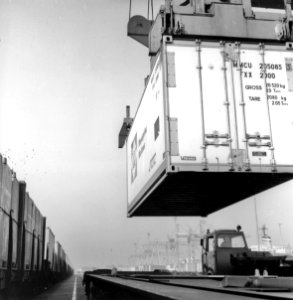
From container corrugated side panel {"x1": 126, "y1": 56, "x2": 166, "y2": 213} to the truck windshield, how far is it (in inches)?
85.3

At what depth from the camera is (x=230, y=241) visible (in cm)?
1014

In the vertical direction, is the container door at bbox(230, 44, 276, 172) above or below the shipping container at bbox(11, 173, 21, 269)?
above

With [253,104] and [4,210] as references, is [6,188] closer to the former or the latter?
[4,210]

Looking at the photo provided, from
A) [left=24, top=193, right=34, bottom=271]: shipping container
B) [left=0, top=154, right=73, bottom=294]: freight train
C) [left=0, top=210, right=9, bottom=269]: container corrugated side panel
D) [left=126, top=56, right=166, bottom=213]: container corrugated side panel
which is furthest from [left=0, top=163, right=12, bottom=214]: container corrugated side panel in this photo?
[left=126, top=56, right=166, bottom=213]: container corrugated side panel

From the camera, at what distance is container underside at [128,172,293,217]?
6.92 meters

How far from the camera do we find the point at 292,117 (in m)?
7.10

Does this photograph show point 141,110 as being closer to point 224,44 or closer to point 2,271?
point 224,44

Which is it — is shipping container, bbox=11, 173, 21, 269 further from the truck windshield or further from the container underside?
the truck windshield

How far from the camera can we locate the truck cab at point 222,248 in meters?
9.77

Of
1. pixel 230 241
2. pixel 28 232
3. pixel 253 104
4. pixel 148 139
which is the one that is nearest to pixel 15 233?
pixel 28 232

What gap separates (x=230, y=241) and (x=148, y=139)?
3509 mm

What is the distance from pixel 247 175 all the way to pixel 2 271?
6.25 m

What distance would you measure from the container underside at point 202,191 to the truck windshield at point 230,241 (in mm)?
657

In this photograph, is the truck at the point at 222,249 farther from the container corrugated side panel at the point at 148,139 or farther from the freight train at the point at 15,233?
the freight train at the point at 15,233
